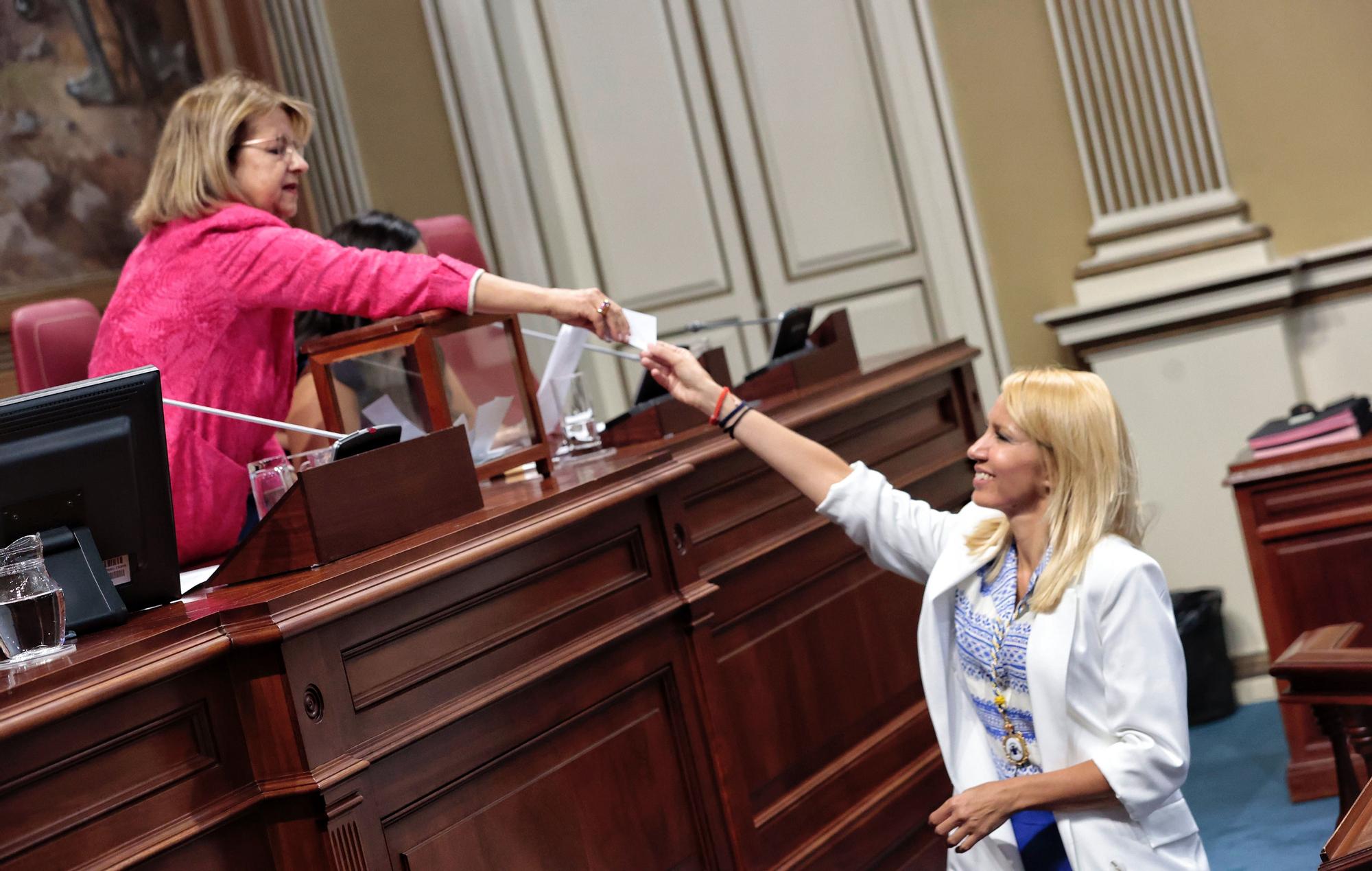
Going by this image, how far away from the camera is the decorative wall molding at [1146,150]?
12.9ft

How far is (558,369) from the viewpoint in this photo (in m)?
2.49

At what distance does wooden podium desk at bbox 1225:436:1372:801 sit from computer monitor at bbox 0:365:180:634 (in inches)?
95.1

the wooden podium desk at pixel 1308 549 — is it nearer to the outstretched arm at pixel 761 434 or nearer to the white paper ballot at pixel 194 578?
the outstretched arm at pixel 761 434

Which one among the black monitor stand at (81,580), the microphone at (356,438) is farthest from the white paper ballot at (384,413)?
the black monitor stand at (81,580)

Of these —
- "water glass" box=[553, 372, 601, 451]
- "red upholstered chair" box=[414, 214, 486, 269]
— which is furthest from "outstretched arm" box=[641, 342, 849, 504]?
"red upholstered chair" box=[414, 214, 486, 269]

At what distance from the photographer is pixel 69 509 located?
5.23ft

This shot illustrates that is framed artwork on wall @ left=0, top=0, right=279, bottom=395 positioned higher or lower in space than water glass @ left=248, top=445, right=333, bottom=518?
higher

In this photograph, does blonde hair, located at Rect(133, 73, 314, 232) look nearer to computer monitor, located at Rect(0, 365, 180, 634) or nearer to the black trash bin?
computer monitor, located at Rect(0, 365, 180, 634)

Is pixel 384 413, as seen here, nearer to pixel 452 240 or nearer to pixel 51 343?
pixel 51 343

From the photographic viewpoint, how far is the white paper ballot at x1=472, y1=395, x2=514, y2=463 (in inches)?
91.4

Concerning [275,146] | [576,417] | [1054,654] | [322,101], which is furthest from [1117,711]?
[322,101]

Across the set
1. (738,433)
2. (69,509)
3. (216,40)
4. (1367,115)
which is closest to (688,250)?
(216,40)

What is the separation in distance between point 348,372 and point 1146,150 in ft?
8.91

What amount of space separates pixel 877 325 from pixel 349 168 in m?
1.94
